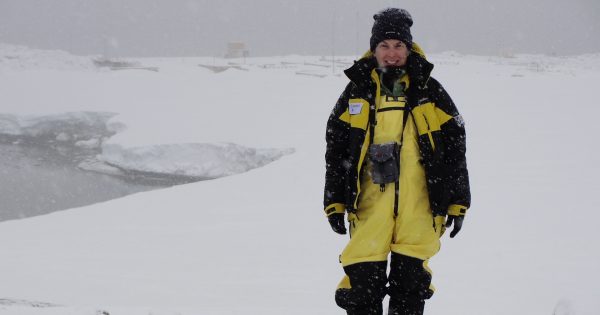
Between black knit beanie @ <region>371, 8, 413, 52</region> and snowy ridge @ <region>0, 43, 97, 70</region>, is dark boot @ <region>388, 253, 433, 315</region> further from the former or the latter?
snowy ridge @ <region>0, 43, 97, 70</region>

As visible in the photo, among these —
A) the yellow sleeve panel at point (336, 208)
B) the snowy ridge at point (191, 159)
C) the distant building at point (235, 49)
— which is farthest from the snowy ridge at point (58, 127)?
the distant building at point (235, 49)

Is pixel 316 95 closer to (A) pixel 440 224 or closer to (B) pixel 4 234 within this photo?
(B) pixel 4 234

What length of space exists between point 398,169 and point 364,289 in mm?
611

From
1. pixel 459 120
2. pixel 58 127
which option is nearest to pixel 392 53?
pixel 459 120

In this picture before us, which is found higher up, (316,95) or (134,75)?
(134,75)

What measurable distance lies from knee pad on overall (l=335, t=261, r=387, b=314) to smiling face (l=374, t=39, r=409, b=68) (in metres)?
0.99

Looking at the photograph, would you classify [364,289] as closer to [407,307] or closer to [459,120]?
[407,307]

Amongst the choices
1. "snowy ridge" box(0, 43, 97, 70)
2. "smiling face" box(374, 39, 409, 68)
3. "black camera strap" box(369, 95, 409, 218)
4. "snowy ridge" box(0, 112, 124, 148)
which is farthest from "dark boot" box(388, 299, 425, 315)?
"snowy ridge" box(0, 43, 97, 70)

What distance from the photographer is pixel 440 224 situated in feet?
8.59

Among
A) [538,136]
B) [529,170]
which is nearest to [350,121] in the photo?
[529,170]

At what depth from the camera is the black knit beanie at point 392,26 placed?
2.55m

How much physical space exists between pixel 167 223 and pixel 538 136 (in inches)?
369

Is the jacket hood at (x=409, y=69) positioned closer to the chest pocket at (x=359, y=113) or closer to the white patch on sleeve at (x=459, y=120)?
the chest pocket at (x=359, y=113)

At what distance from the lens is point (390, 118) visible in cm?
255
